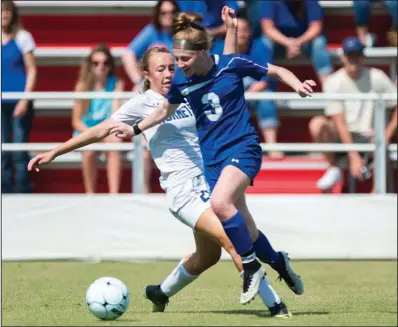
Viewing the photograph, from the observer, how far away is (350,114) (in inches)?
515

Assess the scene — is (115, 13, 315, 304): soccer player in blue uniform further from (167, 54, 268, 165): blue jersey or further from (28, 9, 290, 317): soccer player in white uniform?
(28, 9, 290, 317): soccer player in white uniform

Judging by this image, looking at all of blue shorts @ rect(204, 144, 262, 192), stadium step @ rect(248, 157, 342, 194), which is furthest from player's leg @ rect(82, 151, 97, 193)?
blue shorts @ rect(204, 144, 262, 192)

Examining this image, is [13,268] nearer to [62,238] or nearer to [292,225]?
[62,238]

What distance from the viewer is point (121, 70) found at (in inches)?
597

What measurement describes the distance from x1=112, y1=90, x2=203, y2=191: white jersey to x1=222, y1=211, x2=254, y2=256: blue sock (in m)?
0.78

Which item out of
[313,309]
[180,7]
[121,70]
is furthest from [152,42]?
[313,309]

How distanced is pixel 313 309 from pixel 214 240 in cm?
100

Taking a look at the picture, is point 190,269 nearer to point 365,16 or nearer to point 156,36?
point 156,36

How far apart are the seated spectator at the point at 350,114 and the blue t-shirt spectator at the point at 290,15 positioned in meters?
0.85

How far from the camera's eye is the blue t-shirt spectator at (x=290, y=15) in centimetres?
1368

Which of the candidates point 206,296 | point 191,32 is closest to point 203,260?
point 206,296

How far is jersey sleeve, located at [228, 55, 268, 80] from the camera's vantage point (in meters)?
7.73

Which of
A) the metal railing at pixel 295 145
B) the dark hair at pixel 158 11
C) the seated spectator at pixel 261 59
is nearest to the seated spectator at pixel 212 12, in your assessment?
the dark hair at pixel 158 11

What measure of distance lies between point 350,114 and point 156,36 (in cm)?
252
